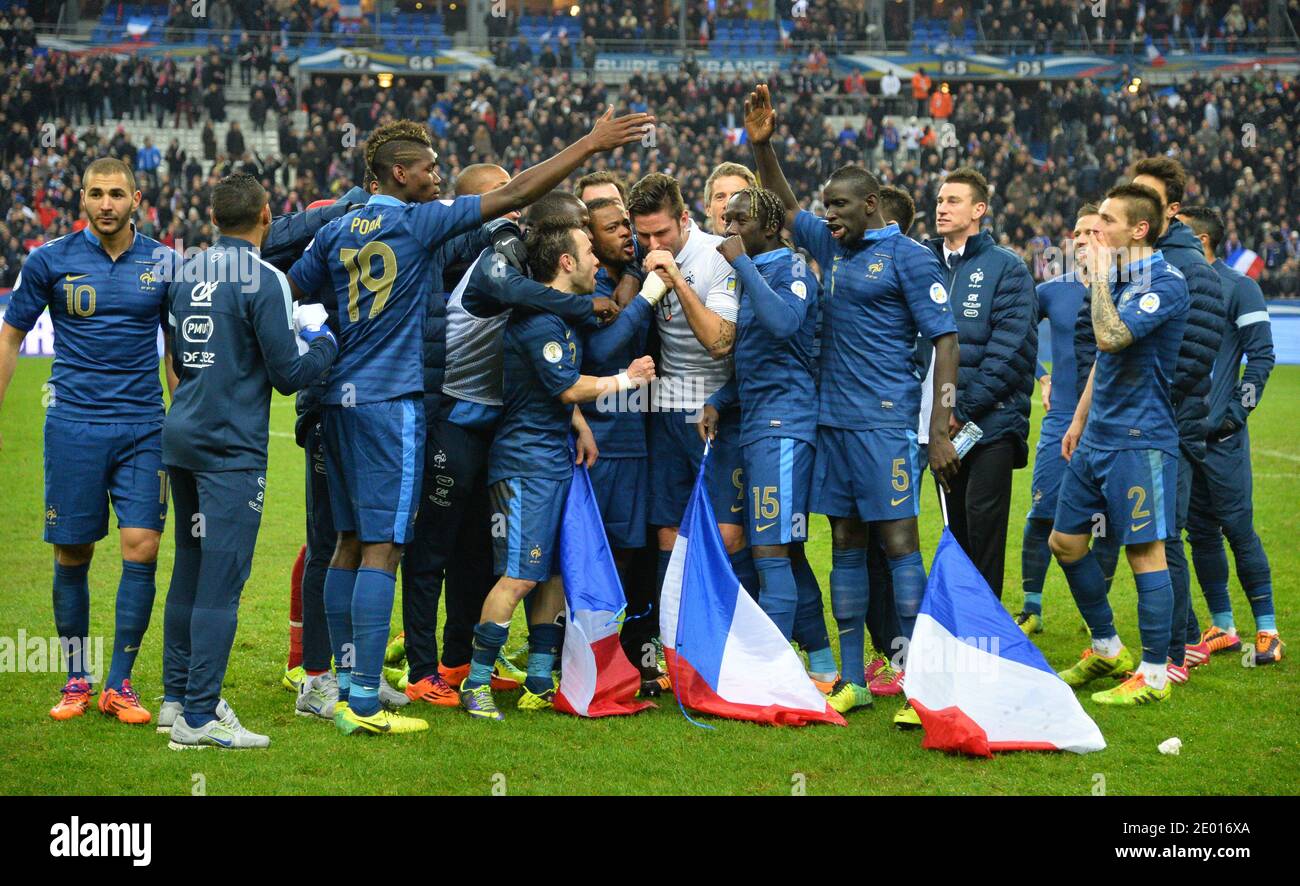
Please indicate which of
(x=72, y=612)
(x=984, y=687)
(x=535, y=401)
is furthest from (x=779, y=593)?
(x=72, y=612)

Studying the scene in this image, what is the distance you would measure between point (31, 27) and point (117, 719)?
1290 inches

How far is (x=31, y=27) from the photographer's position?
3334cm

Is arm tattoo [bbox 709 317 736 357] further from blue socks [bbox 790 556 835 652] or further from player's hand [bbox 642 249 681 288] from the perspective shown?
blue socks [bbox 790 556 835 652]

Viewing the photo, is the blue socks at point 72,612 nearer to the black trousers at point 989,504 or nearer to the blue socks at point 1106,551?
the black trousers at point 989,504

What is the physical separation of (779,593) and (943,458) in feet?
3.20

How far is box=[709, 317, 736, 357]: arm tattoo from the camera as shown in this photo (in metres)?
6.12

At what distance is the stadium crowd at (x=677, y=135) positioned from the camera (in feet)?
98.3

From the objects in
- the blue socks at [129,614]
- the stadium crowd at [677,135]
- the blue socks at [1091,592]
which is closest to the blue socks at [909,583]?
the blue socks at [1091,592]

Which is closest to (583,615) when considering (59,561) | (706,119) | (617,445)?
(617,445)

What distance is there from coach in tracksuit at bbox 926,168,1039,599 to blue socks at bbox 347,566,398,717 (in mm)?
3182

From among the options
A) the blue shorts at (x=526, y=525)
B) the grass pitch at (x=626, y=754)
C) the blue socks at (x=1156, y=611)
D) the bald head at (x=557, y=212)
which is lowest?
the grass pitch at (x=626, y=754)

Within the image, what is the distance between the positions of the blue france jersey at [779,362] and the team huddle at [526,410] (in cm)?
2

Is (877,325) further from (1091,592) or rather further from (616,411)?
(1091,592)

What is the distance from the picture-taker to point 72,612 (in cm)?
603
